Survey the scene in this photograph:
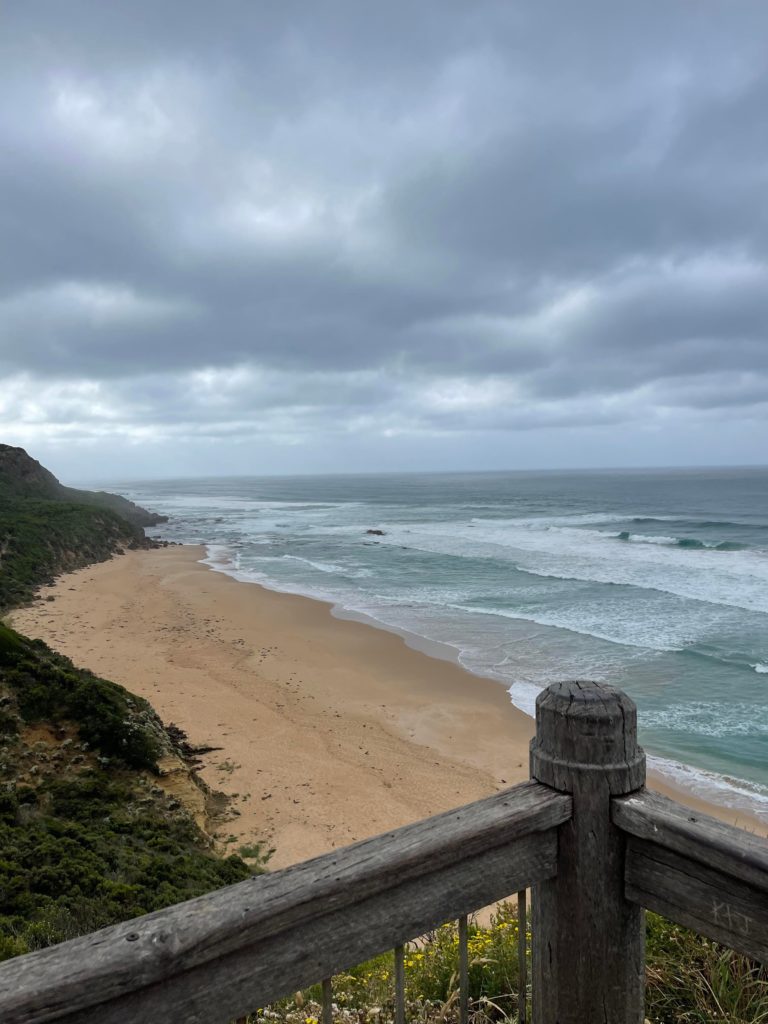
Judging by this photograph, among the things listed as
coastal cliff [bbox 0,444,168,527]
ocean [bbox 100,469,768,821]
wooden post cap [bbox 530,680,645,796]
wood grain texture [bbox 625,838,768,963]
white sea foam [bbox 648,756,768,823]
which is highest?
coastal cliff [bbox 0,444,168,527]

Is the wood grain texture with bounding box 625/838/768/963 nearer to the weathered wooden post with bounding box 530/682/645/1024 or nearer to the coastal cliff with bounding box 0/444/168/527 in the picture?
the weathered wooden post with bounding box 530/682/645/1024

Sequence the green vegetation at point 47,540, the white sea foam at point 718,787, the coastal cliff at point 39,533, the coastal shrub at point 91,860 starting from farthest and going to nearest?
1. the coastal cliff at point 39,533
2. the green vegetation at point 47,540
3. the white sea foam at point 718,787
4. the coastal shrub at point 91,860

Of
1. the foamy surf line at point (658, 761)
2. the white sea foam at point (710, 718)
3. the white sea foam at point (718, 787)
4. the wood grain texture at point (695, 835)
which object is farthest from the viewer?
the white sea foam at point (710, 718)

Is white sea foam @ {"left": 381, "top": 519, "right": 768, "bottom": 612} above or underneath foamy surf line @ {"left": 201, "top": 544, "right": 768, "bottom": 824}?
above

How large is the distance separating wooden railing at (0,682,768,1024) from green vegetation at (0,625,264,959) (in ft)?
11.3

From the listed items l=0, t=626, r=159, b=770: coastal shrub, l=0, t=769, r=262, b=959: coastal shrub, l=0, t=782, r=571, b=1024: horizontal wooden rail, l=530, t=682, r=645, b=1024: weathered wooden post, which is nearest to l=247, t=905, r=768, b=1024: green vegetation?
l=530, t=682, r=645, b=1024: weathered wooden post

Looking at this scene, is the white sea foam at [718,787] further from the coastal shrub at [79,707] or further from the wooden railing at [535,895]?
the wooden railing at [535,895]

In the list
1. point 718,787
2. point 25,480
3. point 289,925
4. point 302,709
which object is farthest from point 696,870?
point 25,480

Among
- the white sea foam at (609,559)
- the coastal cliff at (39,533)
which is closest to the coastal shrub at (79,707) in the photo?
the coastal cliff at (39,533)

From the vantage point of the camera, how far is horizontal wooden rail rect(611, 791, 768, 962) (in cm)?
158

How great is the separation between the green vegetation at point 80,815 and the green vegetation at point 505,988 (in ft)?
6.92

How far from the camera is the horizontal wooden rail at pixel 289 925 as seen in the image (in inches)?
50.0

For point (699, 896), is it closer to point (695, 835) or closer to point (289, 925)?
point (695, 835)

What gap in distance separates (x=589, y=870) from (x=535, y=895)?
0.19 m
